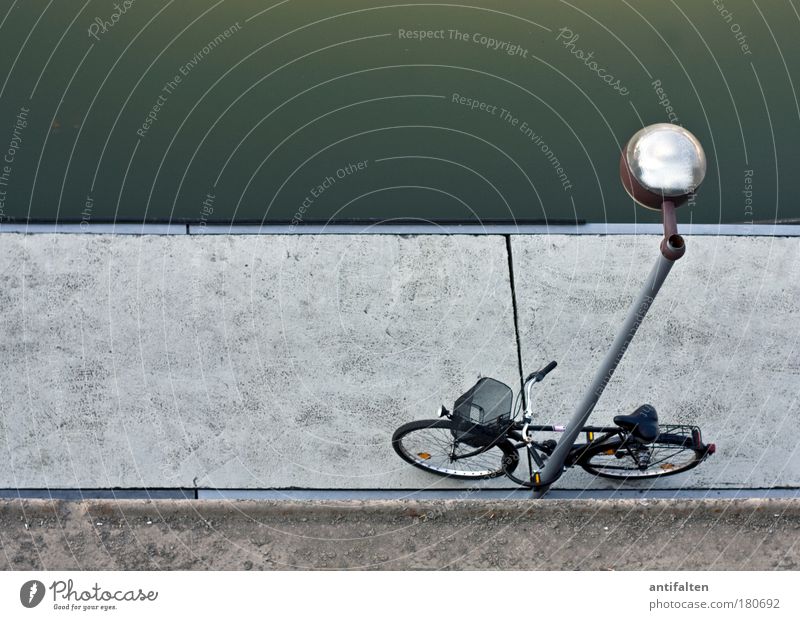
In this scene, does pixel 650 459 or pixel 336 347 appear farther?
pixel 336 347

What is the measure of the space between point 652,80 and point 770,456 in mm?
3101

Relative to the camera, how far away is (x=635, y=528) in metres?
5.71

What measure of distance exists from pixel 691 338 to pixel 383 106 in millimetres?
2745

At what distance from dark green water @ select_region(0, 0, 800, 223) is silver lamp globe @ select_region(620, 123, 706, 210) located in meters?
3.19

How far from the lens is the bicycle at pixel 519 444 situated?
5855 millimetres

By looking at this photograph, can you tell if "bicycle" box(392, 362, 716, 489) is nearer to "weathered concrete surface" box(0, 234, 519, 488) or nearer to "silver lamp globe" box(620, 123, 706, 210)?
"weathered concrete surface" box(0, 234, 519, 488)

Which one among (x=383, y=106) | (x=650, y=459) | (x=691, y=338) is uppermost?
(x=383, y=106)

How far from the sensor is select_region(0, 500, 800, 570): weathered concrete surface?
5559 millimetres

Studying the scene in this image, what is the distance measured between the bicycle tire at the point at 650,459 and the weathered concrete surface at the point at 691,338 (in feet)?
0.31

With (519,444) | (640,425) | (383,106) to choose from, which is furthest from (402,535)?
(383,106)

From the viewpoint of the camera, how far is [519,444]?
235 inches

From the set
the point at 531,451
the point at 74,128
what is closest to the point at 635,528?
the point at 531,451

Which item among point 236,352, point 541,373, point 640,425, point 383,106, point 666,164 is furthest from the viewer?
point 383,106

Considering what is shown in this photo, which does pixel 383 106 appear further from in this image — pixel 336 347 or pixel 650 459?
pixel 650 459
